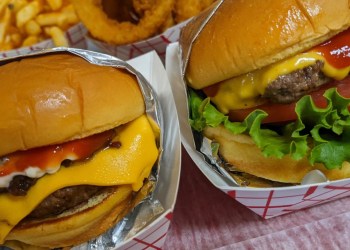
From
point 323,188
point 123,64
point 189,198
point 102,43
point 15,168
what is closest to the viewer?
point 15,168

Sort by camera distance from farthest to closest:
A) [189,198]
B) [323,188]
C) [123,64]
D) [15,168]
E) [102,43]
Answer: [102,43] < [189,198] < [123,64] < [323,188] < [15,168]

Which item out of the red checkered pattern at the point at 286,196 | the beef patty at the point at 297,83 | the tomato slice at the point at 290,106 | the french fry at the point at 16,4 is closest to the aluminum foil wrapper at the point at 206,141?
the red checkered pattern at the point at 286,196

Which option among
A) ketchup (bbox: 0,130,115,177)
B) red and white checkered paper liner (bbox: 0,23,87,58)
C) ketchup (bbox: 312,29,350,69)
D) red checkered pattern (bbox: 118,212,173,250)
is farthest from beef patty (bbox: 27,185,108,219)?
red and white checkered paper liner (bbox: 0,23,87,58)

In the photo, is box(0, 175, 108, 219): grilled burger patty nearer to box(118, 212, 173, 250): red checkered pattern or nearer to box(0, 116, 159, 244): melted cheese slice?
box(0, 116, 159, 244): melted cheese slice

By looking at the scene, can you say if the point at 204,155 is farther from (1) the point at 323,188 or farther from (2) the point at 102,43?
(2) the point at 102,43

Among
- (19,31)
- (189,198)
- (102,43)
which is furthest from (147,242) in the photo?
(19,31)
